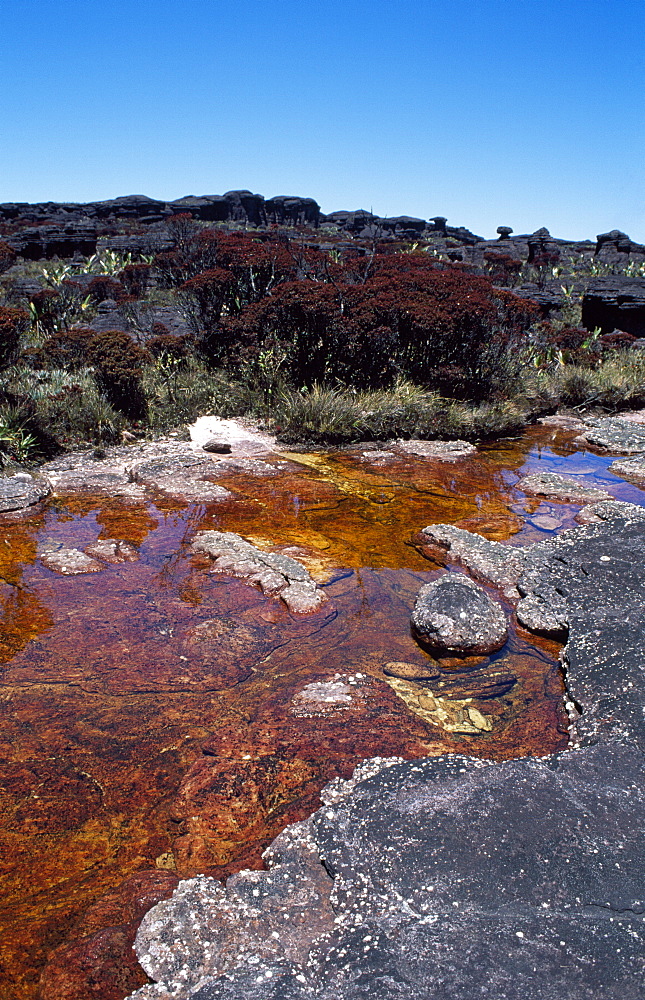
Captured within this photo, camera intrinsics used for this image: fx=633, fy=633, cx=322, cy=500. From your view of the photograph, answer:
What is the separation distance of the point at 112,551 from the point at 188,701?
104 inches

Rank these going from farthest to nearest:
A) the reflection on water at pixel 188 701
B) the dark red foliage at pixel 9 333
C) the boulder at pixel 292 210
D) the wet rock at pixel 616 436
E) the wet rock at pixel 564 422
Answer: the boulder at pixel 292 210, the wet rock at pixel 564 422, the wet rock at pixel 616 436, the dark red foliage at pixel 9 333, the reflection on water at pixel 188 701

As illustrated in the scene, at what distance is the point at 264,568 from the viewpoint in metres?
6.23

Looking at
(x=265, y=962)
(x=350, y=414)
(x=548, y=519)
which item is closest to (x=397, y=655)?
(x=265, y=962)

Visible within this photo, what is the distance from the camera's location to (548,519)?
7887mm

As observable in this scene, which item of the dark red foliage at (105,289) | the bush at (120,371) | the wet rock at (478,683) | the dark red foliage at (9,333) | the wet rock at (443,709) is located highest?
the dark red foliage at (105,289)

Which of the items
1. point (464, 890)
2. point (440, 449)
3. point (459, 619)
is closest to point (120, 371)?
point (440, 449)

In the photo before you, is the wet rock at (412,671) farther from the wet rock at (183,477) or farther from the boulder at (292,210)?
the boulder at (292,210)

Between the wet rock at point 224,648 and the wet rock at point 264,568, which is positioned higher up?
the wet rock at point 264,568

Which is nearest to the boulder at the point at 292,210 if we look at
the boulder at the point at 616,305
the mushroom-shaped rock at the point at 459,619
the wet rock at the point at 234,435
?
the boulder at the point at 616,305

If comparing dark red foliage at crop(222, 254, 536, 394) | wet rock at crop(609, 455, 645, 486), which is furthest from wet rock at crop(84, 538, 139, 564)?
wet rock at crop(609, 455, 645, 486)

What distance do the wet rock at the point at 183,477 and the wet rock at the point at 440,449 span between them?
3440 mm

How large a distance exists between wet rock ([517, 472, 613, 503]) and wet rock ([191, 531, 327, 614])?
4165 mm

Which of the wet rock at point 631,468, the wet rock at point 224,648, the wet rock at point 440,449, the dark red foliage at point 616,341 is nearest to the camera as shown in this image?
the wet rock at point 224,648

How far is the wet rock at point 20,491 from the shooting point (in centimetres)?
767
